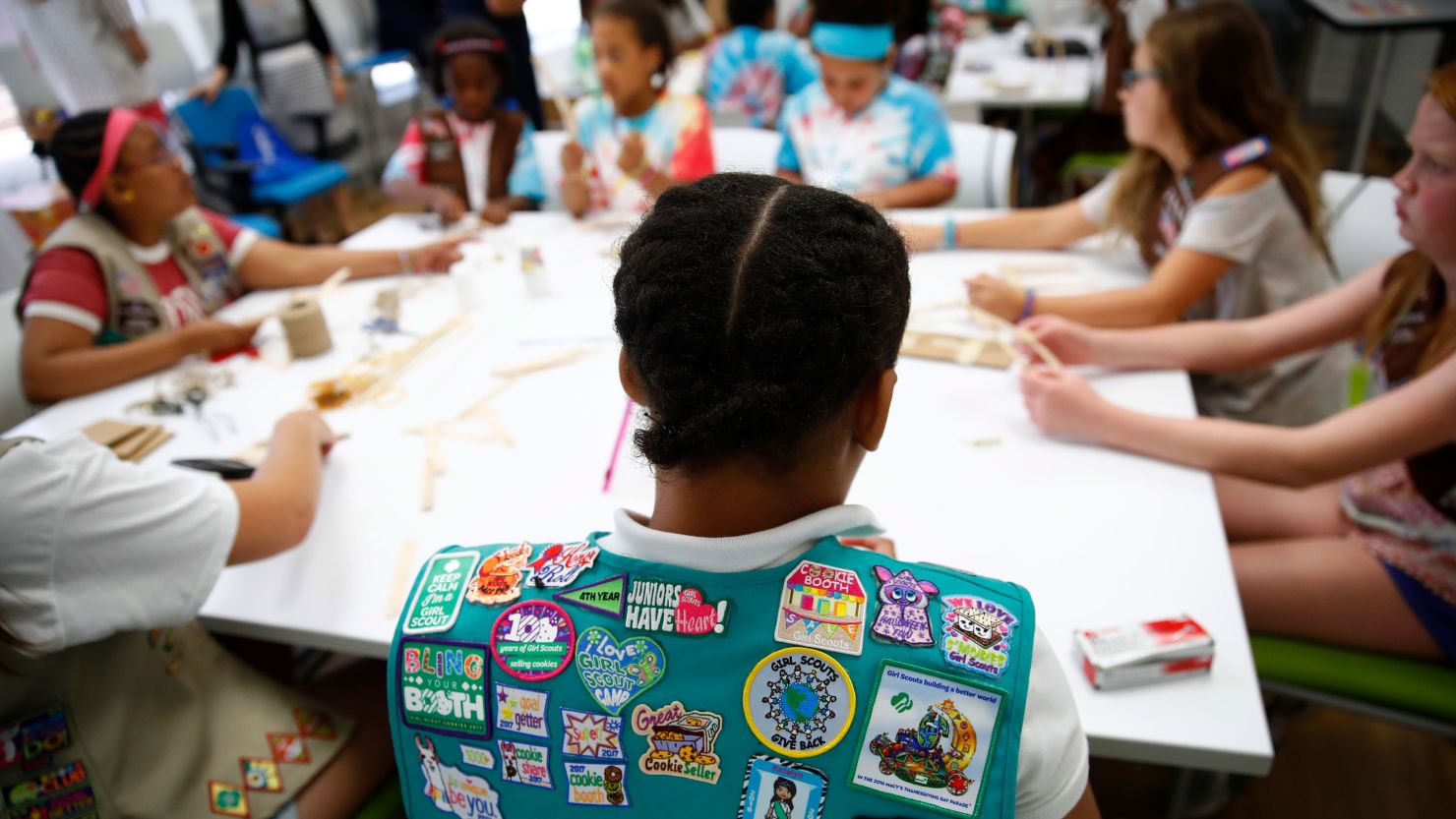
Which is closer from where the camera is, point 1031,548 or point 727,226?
point 727,226

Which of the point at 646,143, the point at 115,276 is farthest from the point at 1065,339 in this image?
the point at 115,276

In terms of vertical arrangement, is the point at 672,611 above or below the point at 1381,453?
above

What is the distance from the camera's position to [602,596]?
750mm

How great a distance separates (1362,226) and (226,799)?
94.5 inches

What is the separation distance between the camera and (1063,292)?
78.9 inches

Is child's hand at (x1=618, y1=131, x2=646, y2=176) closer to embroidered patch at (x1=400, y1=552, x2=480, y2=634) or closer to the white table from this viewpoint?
the white table

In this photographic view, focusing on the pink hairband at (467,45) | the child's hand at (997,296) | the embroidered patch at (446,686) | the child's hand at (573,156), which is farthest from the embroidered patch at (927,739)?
the pink hairband at (467,45)

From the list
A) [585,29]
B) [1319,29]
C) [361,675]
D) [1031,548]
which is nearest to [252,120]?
[585,29]

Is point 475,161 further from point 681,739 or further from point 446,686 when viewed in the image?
point 681,739

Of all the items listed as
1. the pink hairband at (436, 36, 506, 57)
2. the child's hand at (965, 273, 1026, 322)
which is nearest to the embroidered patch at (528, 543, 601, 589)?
the child's hand at (965, 273, 1026, 322)

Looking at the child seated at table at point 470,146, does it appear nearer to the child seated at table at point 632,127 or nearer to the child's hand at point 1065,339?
the child seated at table at point 632,127

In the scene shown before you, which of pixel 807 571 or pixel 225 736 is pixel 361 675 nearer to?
pixel 225 736

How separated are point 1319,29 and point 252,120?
233 inches

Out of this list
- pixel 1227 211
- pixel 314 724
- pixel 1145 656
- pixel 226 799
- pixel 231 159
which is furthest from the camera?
pixel 231 159
